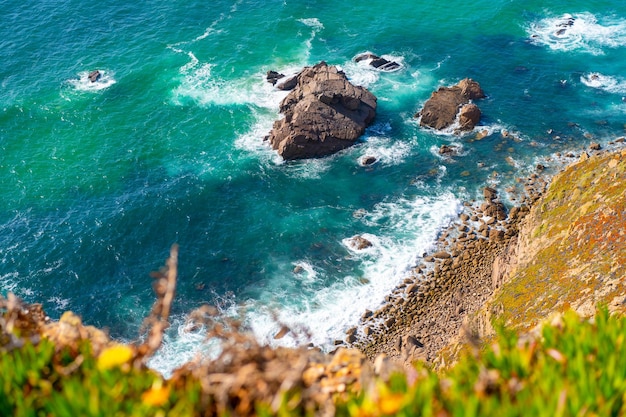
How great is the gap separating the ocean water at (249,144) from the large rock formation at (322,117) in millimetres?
1512

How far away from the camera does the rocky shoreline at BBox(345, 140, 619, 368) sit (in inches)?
1599

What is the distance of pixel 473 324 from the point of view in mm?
37156

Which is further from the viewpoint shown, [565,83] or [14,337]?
[565,83]

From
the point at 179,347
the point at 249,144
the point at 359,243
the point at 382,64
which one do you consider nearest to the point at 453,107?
the point at 382,64

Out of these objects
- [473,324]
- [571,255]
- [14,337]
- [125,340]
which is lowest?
[125,340]

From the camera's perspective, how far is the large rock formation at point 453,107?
62719 millimetres

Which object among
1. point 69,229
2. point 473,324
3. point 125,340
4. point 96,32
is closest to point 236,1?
point 96,32

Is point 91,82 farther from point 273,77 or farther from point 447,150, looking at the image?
point 447,150

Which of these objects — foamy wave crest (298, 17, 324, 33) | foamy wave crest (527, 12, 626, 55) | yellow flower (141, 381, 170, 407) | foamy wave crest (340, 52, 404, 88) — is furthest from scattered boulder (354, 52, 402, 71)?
yellow flower (141, 381, 170, 407)

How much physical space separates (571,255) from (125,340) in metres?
32.8

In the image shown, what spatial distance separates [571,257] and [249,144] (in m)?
38.3

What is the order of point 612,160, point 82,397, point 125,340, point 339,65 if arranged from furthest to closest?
point 339,65 → point 125,340 → point 612,160 → point 82,397

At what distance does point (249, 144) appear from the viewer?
6316cm

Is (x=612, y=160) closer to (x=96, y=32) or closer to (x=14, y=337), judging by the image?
(x=14, y=337)
